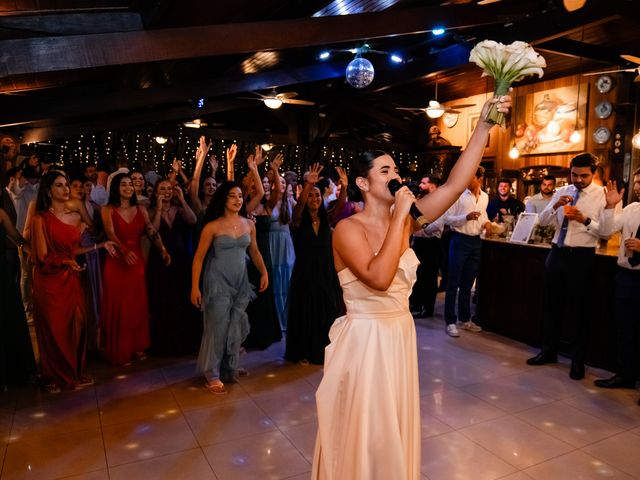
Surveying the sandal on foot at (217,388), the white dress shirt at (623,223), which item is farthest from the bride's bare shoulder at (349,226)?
the white dress shirt at (623,223)

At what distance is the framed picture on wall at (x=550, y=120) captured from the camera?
364 inches

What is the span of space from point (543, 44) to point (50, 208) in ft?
25.3

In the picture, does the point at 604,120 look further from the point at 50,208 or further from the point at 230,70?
the point at 50,208

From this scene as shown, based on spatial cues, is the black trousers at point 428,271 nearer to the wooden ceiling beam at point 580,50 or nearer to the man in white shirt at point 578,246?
the man in white shirt at point 578,246

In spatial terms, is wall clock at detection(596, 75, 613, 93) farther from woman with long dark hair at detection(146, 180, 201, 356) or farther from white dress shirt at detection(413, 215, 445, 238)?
woman with long dark hair at detection(146, 180, 201, 356)

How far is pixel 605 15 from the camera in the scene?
18.5 ft

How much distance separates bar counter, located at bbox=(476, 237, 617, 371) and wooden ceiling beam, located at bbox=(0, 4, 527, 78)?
260 centimetres

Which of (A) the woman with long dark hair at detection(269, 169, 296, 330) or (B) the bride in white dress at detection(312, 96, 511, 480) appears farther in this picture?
(A) the woman with long dark hair at detection(269, 169, 296, 330)

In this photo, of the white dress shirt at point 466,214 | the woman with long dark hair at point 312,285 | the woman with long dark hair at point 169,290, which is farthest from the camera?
the white dress shirt at point 466,214

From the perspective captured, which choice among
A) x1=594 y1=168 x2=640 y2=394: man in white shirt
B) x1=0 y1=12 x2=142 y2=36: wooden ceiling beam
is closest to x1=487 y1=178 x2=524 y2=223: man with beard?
x1=594 y1=168 x2=640 y2=394: man in white shirt

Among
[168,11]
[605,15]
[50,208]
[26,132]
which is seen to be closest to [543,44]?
[605,15]

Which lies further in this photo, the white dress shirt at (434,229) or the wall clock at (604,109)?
the wall clock at (604,109)

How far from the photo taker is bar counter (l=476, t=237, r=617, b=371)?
13.5 ft

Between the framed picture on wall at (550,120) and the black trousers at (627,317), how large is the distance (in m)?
6.60
